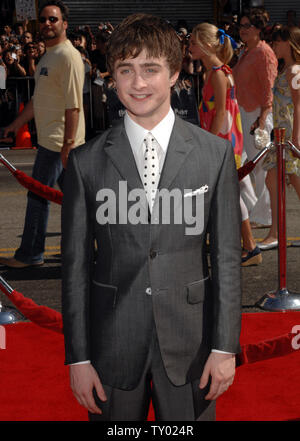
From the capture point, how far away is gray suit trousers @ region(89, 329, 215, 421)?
7.03 ft

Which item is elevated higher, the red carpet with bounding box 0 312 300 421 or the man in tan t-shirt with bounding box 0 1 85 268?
the man in tan t-shirt with bounding box 0 1 85 268

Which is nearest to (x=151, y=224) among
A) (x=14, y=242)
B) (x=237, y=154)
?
(x=237, y=154)

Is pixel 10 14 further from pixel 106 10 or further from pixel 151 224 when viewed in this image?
pixel 151 224

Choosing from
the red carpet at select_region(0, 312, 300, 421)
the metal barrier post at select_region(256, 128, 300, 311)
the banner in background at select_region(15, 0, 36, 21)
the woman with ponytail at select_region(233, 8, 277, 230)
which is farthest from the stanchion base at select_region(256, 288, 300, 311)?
the banner in background at select_region(15, 0, 36, 21)

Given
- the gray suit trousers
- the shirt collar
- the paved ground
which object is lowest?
the paved ground

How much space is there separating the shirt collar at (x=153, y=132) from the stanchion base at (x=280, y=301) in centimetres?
326

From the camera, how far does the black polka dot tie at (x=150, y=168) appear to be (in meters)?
2.15

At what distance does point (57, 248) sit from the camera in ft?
24.3

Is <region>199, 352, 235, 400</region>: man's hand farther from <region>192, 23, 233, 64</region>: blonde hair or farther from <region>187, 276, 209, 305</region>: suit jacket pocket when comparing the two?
<region>192, 23, 233, 64</region>: blonde hair

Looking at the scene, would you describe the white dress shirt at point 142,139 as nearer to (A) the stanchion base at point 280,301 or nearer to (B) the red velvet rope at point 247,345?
(B) the red velvet rope at point 247,345

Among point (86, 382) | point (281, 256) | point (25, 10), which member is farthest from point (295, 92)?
point (25, 10)

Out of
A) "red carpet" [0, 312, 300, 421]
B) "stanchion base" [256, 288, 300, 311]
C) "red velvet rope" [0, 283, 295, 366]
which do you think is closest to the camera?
"red velvet rope" [0, 283, 295, 366]
